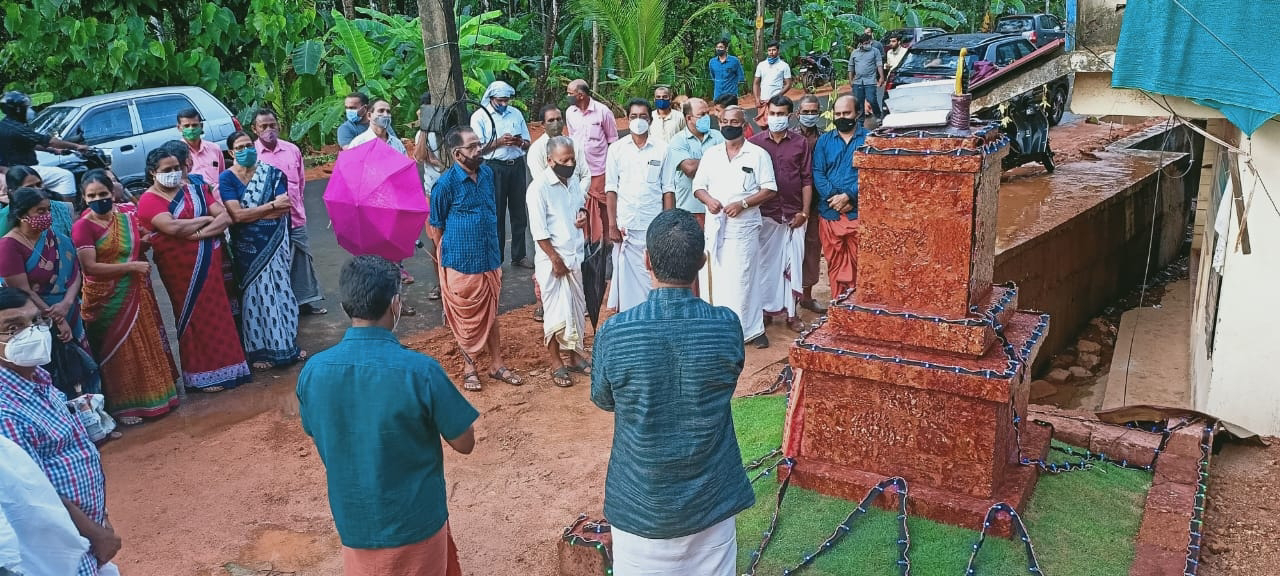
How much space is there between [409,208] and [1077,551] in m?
4.40

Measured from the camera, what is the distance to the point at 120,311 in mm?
5719

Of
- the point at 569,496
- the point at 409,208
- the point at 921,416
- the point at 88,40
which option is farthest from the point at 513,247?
the point at 88,40

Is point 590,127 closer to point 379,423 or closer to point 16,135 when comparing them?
point 16,135

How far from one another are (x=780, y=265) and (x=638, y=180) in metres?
1.28

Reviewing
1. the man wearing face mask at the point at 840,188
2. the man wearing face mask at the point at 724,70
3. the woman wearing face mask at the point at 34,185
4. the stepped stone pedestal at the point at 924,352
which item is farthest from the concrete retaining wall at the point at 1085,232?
the man wearing face mask at the point at 724,70

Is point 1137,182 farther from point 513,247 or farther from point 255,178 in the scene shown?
point 255,178

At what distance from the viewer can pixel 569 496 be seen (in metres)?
4.91

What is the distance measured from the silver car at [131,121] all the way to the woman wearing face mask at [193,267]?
5.90 meters

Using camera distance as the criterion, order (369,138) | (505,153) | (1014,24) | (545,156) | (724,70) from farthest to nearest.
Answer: (1014,24) → (724,70) → (505,153) → (369,138) → (545,156)

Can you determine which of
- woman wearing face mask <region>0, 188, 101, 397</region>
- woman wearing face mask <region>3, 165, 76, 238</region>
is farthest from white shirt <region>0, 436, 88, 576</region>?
woman wearing face mask <region>3, 165, 76, 238</region>

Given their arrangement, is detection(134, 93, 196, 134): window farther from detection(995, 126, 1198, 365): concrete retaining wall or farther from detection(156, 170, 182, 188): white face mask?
detection(995, 126, 1198, 365): concrete retaining wall

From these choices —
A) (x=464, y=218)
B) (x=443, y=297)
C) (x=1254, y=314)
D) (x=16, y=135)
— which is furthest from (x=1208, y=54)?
(x=16, y=135)

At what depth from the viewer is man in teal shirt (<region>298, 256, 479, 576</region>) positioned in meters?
2.83

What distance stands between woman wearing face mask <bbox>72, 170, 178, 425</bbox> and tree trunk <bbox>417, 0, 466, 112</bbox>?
7.42 feet
